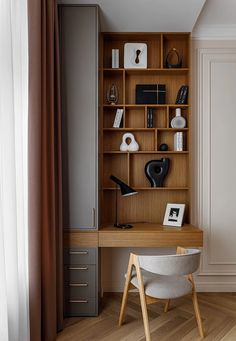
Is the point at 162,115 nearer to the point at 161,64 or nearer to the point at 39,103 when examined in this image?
the point at 161,64

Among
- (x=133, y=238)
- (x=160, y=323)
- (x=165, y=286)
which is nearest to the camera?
(x=165, y=286)

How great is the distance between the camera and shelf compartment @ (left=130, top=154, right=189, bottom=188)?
2824mm

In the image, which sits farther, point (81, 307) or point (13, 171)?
point (81, 307)

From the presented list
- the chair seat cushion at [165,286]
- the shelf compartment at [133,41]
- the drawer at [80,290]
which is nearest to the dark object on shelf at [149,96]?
the shelf compartment at [133,41]

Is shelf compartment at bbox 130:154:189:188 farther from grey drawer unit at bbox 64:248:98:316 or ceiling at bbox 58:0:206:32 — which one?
ceiling at bbox 58:0:206:32

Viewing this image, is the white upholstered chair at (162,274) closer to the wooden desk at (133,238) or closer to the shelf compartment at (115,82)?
the wooden desk at (133,238)

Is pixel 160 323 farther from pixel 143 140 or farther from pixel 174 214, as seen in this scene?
pixel 143 140

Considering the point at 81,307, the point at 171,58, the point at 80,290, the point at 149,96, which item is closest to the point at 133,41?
the point at 171,58

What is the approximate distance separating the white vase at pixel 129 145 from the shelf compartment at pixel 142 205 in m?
0.48

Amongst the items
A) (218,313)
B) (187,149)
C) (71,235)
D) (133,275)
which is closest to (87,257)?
(71,235)

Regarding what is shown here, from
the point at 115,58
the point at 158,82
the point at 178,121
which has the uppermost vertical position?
the point at 115,58

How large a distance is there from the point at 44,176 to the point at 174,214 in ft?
4.70

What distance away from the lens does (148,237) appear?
2371 mm

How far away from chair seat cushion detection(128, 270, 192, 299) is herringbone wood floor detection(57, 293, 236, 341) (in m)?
0.40
